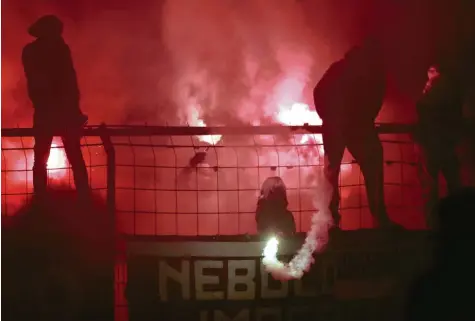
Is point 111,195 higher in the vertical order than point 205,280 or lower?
higher

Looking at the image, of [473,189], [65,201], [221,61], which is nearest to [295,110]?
[221,61]

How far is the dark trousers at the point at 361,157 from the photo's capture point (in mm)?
1513

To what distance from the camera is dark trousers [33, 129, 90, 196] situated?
1498 mm

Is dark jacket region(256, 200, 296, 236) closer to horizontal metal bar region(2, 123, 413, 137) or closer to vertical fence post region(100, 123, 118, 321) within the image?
horizontal metal bar region(2, 123, 413, 137)

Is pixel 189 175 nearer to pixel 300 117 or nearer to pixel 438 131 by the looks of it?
pixel 300 117

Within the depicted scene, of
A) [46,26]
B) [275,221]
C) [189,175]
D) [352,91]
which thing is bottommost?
[275,221]

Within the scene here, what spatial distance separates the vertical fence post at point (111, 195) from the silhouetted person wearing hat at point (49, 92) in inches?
2.7

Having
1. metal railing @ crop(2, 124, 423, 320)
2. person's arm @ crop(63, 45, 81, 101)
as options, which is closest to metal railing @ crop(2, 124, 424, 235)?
metal railing @ crop(2, 124, 423, 320)

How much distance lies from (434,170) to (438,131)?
11cm

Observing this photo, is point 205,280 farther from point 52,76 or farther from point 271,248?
point 52,76

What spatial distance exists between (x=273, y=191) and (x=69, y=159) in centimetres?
→ 55

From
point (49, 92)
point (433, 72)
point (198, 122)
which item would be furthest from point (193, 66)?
point (433, 72)

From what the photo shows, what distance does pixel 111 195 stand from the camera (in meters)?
1.50

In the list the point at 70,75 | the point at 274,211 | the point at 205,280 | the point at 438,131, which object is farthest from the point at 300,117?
the point at 70,75
